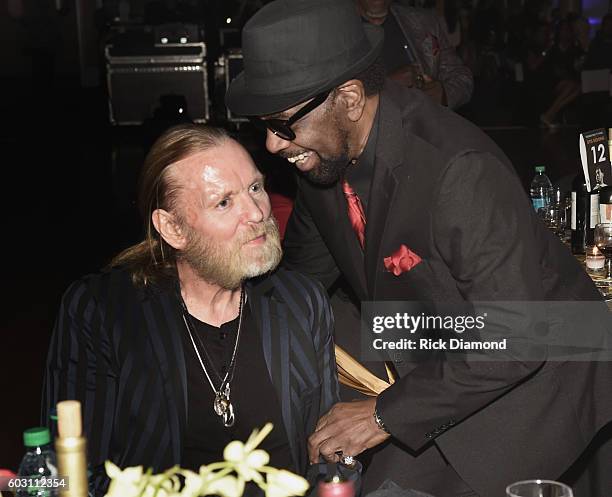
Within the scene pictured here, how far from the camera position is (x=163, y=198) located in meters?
2.19

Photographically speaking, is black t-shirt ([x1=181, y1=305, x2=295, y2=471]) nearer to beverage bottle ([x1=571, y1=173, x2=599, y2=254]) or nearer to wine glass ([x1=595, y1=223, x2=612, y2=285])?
wine glass ([x1=595, y1=223, x2=612, y2=285])

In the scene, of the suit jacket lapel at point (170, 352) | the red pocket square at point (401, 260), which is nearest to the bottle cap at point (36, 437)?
the suit jacket lapel at point (170, 352)

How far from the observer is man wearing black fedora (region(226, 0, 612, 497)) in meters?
1.90

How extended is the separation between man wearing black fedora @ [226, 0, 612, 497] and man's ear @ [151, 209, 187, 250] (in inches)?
11.8

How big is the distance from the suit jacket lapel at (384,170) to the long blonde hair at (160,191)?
1.21ft

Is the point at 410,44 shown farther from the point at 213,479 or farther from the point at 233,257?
the point at 213,479

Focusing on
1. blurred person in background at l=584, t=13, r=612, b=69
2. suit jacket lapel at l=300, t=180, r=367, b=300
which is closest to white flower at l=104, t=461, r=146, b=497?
suit jacket lapel at l=300, t=180, r=367, b=300

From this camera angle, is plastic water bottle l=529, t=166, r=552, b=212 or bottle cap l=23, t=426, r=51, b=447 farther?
plastic water bottle l=529, t=166, r=552, b=212

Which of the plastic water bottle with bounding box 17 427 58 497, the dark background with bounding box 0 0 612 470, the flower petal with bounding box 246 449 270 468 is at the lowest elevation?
the dark background with bounding box 0 0 612 470

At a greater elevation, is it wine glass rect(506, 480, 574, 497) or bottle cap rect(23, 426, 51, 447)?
bottle cap rect(23, 426, 51, 447)

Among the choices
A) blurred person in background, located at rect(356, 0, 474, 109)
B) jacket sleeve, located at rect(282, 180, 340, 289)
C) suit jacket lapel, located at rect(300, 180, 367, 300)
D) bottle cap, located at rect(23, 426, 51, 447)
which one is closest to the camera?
bottle cap, located at rect(23, 426, 51, 447)

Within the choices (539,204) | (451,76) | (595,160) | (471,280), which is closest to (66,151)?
(451,76)

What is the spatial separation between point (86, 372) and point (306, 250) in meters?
0.77

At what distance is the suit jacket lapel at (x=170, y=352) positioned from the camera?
2.11 metres
